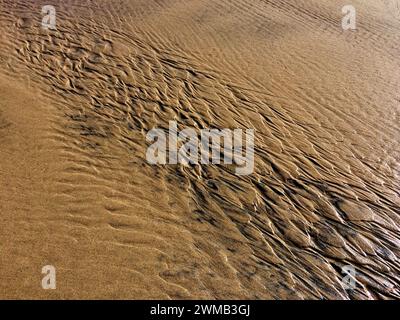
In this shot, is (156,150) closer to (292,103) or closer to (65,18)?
(292,103)

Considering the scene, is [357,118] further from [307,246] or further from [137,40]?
[137,40]

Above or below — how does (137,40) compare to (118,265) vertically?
above

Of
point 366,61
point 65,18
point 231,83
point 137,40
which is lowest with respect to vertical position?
point 231,83

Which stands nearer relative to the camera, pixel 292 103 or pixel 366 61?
pixel 292 103
